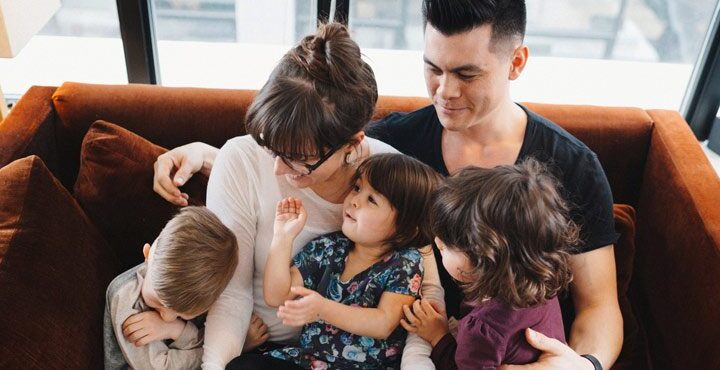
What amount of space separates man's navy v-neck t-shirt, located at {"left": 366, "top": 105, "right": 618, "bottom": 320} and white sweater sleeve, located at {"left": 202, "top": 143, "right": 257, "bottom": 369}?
0.49 meters

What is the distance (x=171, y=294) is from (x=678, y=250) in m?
1.34

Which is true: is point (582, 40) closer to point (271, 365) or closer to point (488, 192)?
point (488, 192)

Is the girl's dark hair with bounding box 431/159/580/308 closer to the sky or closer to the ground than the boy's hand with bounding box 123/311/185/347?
closer to the sky

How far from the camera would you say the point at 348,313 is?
148 centimetres

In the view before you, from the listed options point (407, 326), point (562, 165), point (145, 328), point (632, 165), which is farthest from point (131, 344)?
point (632, 165)

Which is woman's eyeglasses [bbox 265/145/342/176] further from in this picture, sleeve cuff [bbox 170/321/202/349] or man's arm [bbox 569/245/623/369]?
man's arm [bbox 569/245/623/369]

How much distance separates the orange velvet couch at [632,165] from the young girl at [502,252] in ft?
1.64

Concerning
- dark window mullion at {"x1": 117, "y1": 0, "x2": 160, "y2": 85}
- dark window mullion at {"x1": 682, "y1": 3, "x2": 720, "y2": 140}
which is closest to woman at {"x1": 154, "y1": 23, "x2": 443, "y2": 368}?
dark window mullion at {"x1": 117, "y1": 0, "x2": 160, "y2": 85}

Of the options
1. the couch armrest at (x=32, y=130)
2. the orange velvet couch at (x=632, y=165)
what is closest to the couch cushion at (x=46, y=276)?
the orange velvet couch at (x=632, y=165)

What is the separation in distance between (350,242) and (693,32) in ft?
8.16

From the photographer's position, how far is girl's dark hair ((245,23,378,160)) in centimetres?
134

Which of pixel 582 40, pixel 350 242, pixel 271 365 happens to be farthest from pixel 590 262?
pixel 582 40

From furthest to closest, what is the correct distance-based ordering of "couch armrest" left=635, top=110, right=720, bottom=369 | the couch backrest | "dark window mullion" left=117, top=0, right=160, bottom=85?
"dark window mullion" left=117, top=0, right=160, bottom=85 < the couch backrest < "couch armrest" left=635, top=110, right=720, bottom=369

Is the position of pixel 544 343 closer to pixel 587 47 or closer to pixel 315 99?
pixel 315 99
